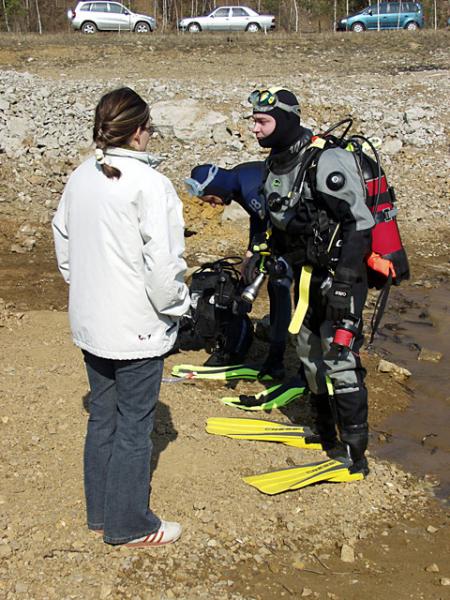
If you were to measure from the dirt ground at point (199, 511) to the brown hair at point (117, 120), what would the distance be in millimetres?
1752

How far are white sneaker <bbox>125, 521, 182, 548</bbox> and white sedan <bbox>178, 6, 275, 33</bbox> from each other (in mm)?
23892

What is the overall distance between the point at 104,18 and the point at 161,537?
77.3 feet

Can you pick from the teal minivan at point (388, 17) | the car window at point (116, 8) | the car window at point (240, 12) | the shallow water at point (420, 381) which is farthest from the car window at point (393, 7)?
the shallow water at point (420, 381)

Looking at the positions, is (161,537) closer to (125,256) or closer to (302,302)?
(125,256)

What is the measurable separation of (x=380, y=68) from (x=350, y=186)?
13689 millimetres

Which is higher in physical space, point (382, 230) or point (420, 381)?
point (382, 230)

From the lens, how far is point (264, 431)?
5043 mm

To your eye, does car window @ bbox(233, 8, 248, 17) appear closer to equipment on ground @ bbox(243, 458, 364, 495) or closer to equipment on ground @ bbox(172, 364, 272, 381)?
equipment on ground @ bbox(172, 364, 272, 381)

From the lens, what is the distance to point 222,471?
177 inches

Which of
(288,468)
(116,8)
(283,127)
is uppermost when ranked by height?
(116,8)

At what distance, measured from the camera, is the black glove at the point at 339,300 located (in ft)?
13.8

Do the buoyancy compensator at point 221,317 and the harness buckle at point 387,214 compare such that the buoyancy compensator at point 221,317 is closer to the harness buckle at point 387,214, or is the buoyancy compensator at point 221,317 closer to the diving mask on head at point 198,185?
the diving mask on head at point 198,185

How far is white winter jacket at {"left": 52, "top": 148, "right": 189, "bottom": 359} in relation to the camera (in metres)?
3.15

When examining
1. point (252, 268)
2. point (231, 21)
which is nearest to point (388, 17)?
point (231, 21)
